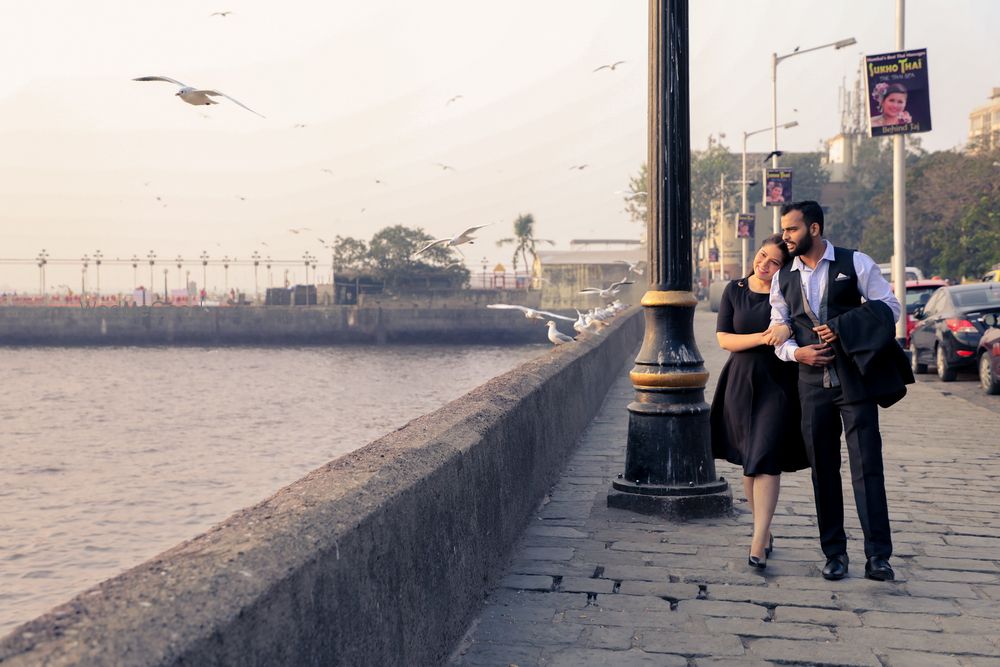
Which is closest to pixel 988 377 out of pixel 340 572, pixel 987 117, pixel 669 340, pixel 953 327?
pixel 953 327

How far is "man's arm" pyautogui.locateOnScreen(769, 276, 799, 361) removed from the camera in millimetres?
5688

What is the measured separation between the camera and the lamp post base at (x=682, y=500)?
7.11m

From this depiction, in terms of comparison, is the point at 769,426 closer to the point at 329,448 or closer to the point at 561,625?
the point at 561,625

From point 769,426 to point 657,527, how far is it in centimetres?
132

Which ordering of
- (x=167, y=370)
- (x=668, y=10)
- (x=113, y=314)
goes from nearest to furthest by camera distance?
(x=668, y=10)
(x=167, y=370)
(x=113, y=314)

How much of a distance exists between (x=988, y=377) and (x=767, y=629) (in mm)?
12306

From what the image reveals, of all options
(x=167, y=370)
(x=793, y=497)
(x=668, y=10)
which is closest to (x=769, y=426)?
(x=793, y=497)

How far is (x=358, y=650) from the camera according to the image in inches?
133

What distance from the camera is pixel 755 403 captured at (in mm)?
5961

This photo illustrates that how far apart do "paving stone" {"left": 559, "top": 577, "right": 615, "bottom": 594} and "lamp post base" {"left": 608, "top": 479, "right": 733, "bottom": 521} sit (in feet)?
5.11

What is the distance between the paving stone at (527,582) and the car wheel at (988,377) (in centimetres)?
1178

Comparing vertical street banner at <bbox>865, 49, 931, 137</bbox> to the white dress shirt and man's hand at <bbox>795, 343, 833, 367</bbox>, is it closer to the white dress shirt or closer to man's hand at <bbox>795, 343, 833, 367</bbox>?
the white dress shirt

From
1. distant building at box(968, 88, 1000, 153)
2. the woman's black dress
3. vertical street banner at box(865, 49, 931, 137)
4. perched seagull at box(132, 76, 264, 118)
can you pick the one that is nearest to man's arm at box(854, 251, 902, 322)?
the woman's black dress

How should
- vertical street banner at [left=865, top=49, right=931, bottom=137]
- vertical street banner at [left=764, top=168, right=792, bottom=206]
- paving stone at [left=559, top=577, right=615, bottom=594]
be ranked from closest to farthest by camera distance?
1. paving stone at [left=559, top=577, right=615, bottom=594]
2. vertical street banner at [left=865, top=49, right=931, bottom=137]
3. vertical street banner at [left=764, top=168, right=792, bottom=206]
